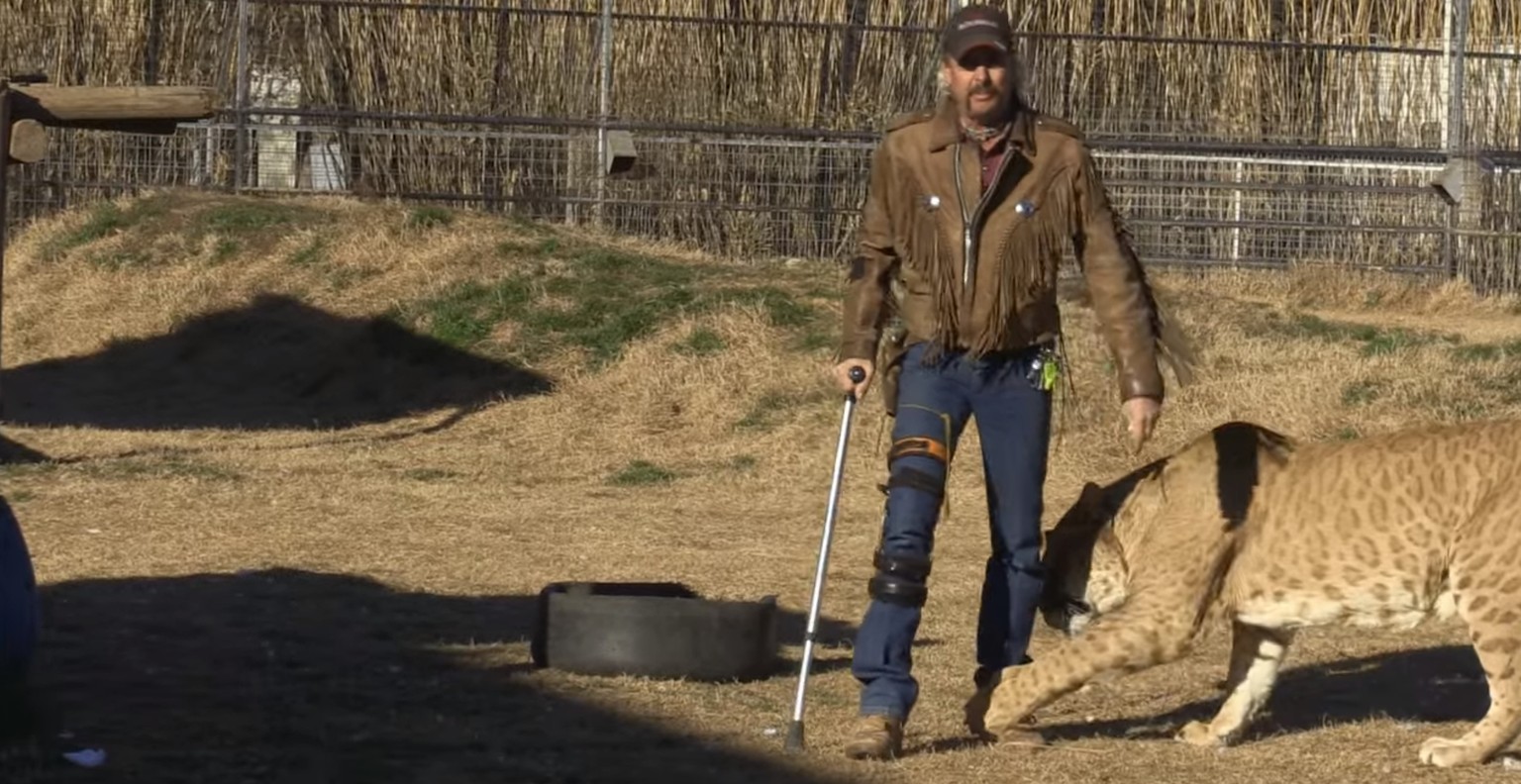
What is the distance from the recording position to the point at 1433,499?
6.85 metres

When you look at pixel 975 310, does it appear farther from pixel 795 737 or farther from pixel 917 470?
pixel 795 737

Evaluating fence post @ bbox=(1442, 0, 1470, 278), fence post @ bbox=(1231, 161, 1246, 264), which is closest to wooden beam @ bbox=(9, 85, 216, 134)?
fence post @ bbox=(1231, 161, 1246, 264)

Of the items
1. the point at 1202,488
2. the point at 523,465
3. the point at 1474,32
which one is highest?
the point at 1474,32

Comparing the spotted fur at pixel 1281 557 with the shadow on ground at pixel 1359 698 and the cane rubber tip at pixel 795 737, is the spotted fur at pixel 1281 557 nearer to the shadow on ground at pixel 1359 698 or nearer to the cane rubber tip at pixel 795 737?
the shadow on ground at pixel 1359 698

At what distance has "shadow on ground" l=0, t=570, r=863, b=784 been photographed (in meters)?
6.41

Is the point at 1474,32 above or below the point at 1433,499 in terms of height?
above

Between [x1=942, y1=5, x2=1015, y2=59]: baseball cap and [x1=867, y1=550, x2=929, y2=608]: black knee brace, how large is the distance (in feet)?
4.44

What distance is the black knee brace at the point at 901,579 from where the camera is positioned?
260 inches

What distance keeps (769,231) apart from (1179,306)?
17.2 ft

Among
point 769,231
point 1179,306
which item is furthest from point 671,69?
point 1179,306

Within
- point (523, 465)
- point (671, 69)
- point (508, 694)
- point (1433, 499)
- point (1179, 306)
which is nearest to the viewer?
point (1433, 499)

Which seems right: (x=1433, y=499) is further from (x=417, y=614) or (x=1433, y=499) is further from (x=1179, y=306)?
(x=1179, y=306)

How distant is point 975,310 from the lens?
6.61 m

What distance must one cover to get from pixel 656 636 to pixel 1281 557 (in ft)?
6.50
